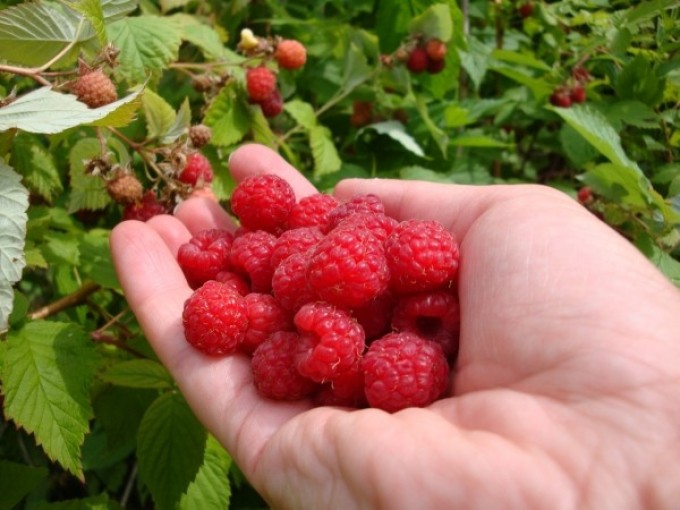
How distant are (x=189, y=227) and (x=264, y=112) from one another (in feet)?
1.88

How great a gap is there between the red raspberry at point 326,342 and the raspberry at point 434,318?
15 cm

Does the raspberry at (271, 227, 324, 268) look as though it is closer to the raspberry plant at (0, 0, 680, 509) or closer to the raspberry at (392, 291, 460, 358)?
the raspberry plant at (0, 0, 680, 509)

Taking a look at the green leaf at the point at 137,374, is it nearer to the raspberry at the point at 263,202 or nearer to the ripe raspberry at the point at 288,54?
the raspberry at the point at 263,202

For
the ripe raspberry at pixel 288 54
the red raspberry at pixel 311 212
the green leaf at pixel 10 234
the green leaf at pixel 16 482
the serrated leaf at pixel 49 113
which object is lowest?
the green leaf at pixel 16 482

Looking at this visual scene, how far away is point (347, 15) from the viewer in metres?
3.03

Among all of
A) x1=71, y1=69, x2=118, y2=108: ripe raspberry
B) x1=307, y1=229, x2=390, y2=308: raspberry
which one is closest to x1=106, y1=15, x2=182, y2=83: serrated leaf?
x1=71, y1=69, x2=118, y2=108: ripe raspberry

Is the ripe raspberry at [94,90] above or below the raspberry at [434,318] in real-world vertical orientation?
above

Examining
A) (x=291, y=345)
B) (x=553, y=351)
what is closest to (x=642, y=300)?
(x=553, y=351)

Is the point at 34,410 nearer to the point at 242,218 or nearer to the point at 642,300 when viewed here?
the point at 242,218

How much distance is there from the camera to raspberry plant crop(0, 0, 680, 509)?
1.49m

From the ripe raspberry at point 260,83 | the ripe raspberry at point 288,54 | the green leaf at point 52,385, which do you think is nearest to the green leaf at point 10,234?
the green leaf at point 52,385

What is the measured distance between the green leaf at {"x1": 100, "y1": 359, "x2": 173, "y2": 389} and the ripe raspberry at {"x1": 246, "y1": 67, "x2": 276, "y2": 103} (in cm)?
95

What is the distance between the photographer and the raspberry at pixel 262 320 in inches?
61.0

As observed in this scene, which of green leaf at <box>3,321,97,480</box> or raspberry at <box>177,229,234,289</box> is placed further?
raspberry at <box>177,229,234,289</box>
